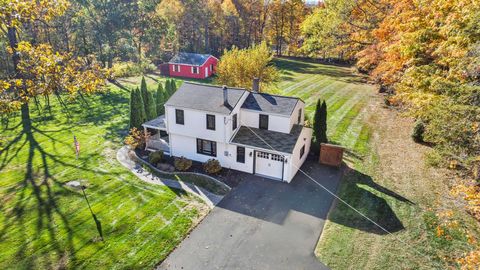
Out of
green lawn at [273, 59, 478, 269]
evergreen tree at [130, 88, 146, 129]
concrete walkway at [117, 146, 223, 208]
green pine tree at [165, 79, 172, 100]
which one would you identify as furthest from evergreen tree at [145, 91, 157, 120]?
green lawn at [273, 59, 478, 269]

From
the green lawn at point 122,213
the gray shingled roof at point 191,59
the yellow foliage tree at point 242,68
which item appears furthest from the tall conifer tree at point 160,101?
the gray shingled roof at point 191,59

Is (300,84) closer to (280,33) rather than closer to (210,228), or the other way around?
(280,33)

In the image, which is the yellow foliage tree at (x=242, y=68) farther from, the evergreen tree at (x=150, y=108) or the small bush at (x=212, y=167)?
the small bush at (x=212, y=167)

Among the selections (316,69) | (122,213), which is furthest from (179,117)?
(316,69)

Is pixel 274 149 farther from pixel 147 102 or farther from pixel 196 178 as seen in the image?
pixel 147 102

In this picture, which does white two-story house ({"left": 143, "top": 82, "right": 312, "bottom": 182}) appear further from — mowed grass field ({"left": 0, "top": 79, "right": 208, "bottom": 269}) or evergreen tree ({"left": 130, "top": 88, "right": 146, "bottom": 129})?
evergreen tree ({"left": 130, "top": 88, "right": 146, "bottom": 129})

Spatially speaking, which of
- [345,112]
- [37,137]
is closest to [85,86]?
[37,137]
